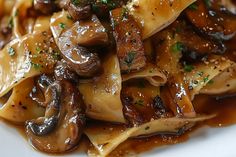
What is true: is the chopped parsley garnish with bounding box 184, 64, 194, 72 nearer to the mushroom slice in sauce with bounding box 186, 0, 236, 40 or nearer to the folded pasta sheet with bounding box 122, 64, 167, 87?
the folded pasta sheet with bounding box 122, 64, 167, 87

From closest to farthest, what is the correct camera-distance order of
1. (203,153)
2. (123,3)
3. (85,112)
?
(203,153) → (85,112) → (123,3)

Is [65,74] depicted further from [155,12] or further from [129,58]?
[155,12]

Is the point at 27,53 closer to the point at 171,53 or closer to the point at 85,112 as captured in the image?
the point at 85,112

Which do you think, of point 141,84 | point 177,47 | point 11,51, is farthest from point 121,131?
point 11,51

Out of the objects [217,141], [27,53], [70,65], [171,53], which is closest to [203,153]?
[217,141]

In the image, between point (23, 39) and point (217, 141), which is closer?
point (217, 141)
